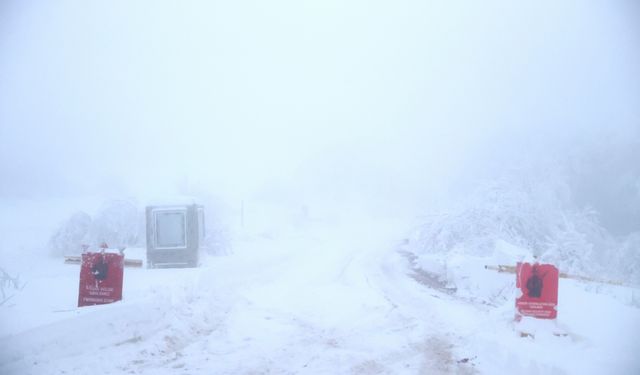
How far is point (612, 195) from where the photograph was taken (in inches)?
1265

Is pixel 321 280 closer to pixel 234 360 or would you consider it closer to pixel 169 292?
pixel 169 292

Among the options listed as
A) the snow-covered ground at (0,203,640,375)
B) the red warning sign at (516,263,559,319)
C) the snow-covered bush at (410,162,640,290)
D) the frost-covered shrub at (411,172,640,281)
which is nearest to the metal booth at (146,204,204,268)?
the snow-covered ground at (0,203,640,375)

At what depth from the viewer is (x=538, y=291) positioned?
22.3 ft

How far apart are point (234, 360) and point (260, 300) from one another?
445cm

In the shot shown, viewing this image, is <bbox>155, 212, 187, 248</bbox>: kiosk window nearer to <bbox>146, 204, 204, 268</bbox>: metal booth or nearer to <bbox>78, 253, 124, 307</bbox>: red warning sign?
<bbox>146, 204, 204, 268</bbox>: metal booth

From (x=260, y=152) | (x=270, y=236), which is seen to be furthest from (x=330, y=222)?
(x=260, y=152)

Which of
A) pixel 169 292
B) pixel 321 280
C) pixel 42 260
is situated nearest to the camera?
pixel 169 292

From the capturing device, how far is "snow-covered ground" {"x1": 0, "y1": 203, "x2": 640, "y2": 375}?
19.7ft

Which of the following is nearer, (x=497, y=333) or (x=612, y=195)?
(x=497, y=333)

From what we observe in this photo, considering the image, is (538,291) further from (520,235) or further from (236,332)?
(520,235)

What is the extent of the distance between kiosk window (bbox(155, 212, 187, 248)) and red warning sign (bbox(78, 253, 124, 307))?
6.24m

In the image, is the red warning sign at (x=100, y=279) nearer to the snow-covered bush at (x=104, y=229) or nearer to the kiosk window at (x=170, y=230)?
the kiosk window at (x=170, y=230)

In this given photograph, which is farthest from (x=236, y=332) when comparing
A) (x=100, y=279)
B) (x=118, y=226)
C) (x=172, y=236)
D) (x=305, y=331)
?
(x=118, y=226)

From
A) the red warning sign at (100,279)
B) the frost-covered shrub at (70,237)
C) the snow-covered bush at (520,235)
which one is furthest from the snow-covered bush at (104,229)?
the snow-covered bush at (520,235)
